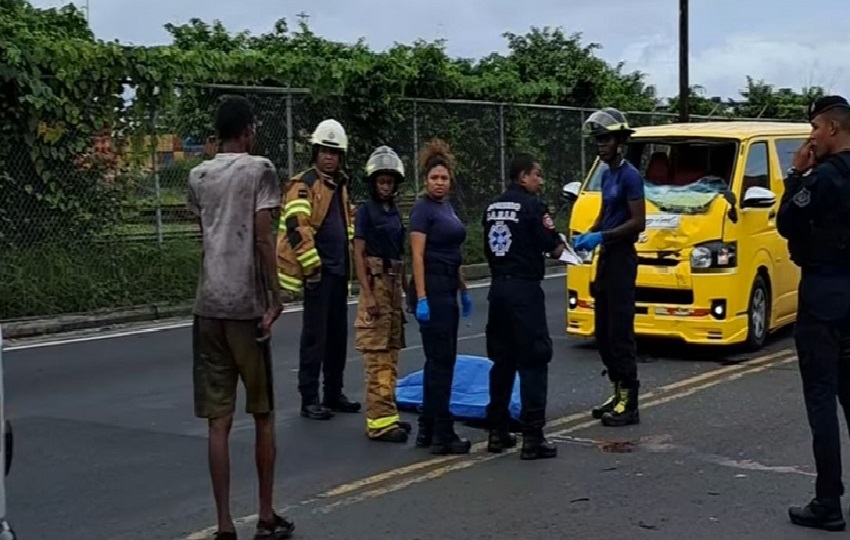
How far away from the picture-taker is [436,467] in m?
7.26

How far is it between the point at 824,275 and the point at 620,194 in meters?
2.60

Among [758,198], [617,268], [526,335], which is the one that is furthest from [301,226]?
[758,198]

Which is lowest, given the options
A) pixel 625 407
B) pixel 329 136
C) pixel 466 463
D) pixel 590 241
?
pixel 466 463

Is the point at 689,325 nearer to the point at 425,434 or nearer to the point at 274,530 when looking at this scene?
the point at 425,434

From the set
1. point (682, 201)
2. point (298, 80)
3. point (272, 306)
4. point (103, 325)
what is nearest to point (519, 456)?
point (272, 306)

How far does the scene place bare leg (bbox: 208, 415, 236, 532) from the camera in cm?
581

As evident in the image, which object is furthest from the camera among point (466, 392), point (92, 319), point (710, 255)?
point (92, 319)

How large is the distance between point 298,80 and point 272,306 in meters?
12.9

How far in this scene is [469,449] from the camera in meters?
7.64

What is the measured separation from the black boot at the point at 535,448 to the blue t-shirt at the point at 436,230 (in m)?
1.12

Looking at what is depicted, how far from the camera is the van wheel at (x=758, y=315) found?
10961 millimetres

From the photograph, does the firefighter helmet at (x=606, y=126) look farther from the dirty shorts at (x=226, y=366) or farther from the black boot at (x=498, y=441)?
the dirty shorts at (x=226, y=366)

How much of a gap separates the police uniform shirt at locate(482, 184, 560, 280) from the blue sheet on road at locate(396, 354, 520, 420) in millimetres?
975

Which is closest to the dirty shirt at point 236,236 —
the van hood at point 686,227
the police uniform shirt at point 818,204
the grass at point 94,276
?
the police uniform shirt at point 818,204
